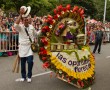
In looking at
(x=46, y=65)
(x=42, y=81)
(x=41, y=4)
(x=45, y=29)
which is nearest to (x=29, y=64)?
(x=46, y=65)

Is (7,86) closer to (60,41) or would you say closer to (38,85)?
(38,85)

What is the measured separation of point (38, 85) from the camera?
9164 millimetres

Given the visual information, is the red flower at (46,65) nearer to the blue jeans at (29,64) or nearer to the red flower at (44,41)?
the blue jeans at (29,64)

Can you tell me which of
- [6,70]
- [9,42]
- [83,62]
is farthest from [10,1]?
[83,62]

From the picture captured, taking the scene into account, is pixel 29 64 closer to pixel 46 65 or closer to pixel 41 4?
pixel 46 65

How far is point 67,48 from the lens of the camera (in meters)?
9.55

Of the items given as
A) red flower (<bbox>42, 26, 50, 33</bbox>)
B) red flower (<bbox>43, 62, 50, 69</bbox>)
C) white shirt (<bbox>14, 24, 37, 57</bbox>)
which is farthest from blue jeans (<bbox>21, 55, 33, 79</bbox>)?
red flower (<bbox>42, 26, 50, 33</bbox>)

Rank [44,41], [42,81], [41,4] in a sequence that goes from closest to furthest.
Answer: [44,41], [42,81], [41,4]

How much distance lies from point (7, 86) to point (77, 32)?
2.62 m

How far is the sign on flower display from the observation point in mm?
9109

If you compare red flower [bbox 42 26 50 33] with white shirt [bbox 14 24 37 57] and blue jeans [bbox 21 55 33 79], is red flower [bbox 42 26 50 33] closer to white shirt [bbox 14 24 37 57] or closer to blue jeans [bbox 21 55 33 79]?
white shirt [bbox 14 24 37 57]

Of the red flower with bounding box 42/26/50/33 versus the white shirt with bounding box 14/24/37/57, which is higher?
the red flower with bounding box 42/26/50/33

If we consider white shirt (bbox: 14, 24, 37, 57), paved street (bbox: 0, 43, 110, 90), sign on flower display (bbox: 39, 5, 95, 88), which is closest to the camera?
paved street (bbox: 0, 43, 110, 90)

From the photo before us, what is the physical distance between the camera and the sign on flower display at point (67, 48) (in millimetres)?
9109
